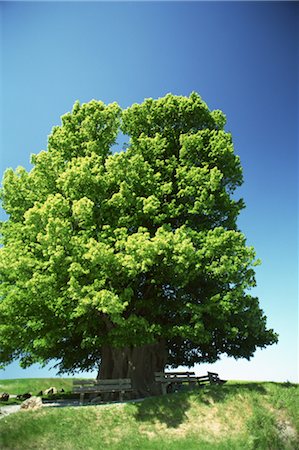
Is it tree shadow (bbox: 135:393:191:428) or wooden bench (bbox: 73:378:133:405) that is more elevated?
wooden bench (bbox: 73:378:133:405)

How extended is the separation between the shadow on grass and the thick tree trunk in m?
3.50

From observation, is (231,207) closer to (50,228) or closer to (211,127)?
(211,127)

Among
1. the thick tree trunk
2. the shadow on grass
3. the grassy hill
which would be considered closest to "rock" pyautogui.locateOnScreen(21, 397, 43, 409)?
the grassy hill

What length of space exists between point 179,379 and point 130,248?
9903 mm

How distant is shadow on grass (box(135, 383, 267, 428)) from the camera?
18.9 metres

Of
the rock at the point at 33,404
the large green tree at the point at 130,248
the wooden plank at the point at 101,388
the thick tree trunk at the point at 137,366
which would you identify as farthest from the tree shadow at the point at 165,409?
the rock at the point at 33,404

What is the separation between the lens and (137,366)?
2450cm

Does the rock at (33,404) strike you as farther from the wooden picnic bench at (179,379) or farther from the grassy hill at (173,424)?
the wooden picnic bench at (179,379)

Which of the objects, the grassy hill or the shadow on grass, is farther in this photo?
the shadow on grass

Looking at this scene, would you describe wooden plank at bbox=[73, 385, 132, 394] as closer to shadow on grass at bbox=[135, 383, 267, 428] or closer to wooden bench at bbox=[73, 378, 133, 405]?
wooden bench at bbox=[73, 378, 133, 405]

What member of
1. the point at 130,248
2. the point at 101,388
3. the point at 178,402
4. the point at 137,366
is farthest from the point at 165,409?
the point at 130,248

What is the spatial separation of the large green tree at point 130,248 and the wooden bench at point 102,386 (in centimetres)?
195

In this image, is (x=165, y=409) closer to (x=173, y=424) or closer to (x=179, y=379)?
(x=173, y=424)

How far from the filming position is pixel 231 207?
27.0m
